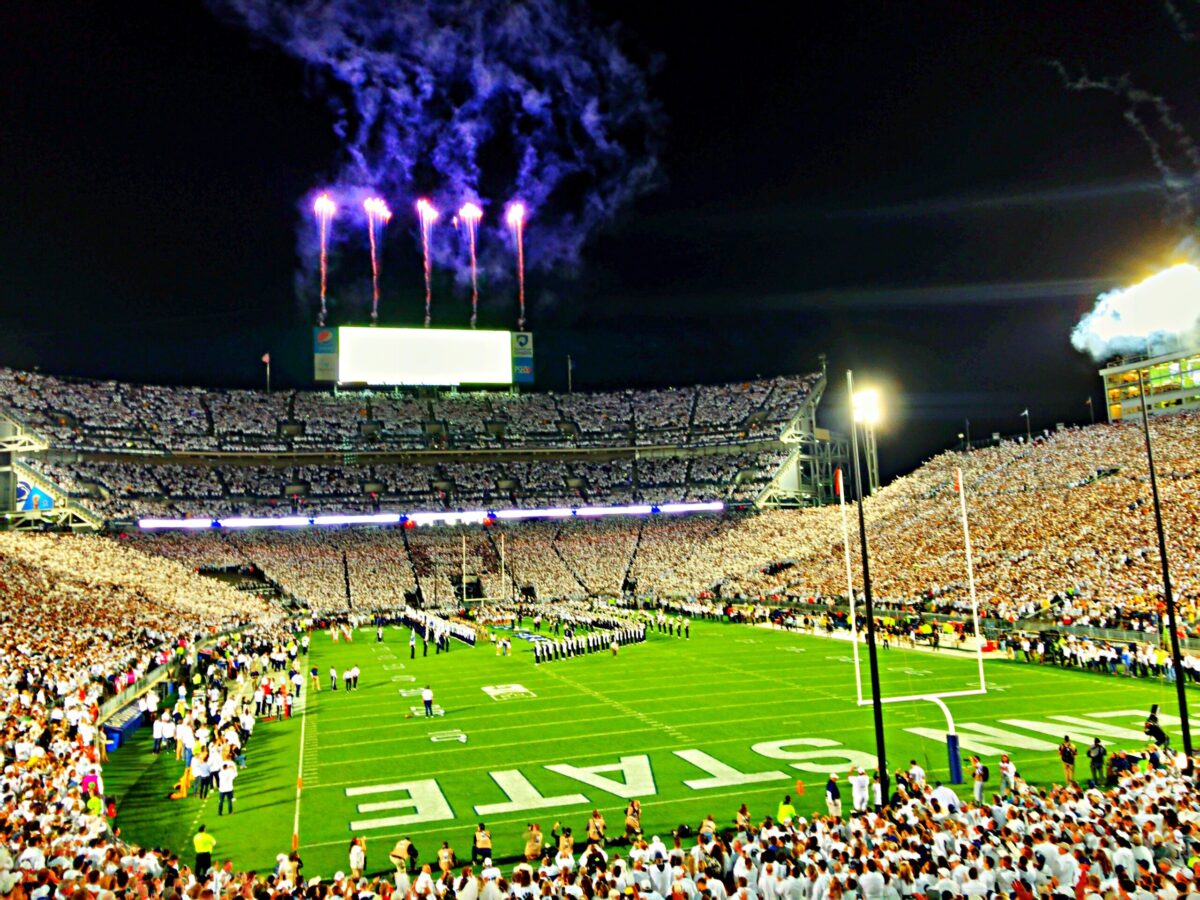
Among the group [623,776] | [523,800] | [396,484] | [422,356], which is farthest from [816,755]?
[422,356]

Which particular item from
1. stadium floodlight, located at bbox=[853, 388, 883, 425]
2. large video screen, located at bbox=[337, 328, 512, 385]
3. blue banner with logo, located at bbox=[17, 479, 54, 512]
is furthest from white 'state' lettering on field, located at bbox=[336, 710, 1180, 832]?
large video screen, located at bbox=[337, 328, 512, 385]

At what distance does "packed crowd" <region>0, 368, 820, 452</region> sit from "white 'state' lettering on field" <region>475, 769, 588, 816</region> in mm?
47070

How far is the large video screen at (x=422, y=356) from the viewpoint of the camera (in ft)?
206

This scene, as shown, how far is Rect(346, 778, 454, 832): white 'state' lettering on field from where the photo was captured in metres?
12.9

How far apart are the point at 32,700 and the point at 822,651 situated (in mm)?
22809

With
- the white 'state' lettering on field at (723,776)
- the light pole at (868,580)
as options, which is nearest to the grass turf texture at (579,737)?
the white 'state' lettering on field at (723,776)

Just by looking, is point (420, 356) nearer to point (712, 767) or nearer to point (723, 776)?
point (712, 767)

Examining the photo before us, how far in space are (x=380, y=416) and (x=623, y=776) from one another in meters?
53.3

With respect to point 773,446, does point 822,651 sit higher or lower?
lower

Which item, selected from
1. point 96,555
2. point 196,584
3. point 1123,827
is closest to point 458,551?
point 196,584

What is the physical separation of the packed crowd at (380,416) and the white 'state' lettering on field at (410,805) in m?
45.6

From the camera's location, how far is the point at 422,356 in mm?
63844

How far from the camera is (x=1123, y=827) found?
8719 mm

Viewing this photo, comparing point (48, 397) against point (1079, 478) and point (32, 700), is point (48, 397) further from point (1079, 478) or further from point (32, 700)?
point (1079, 478)
